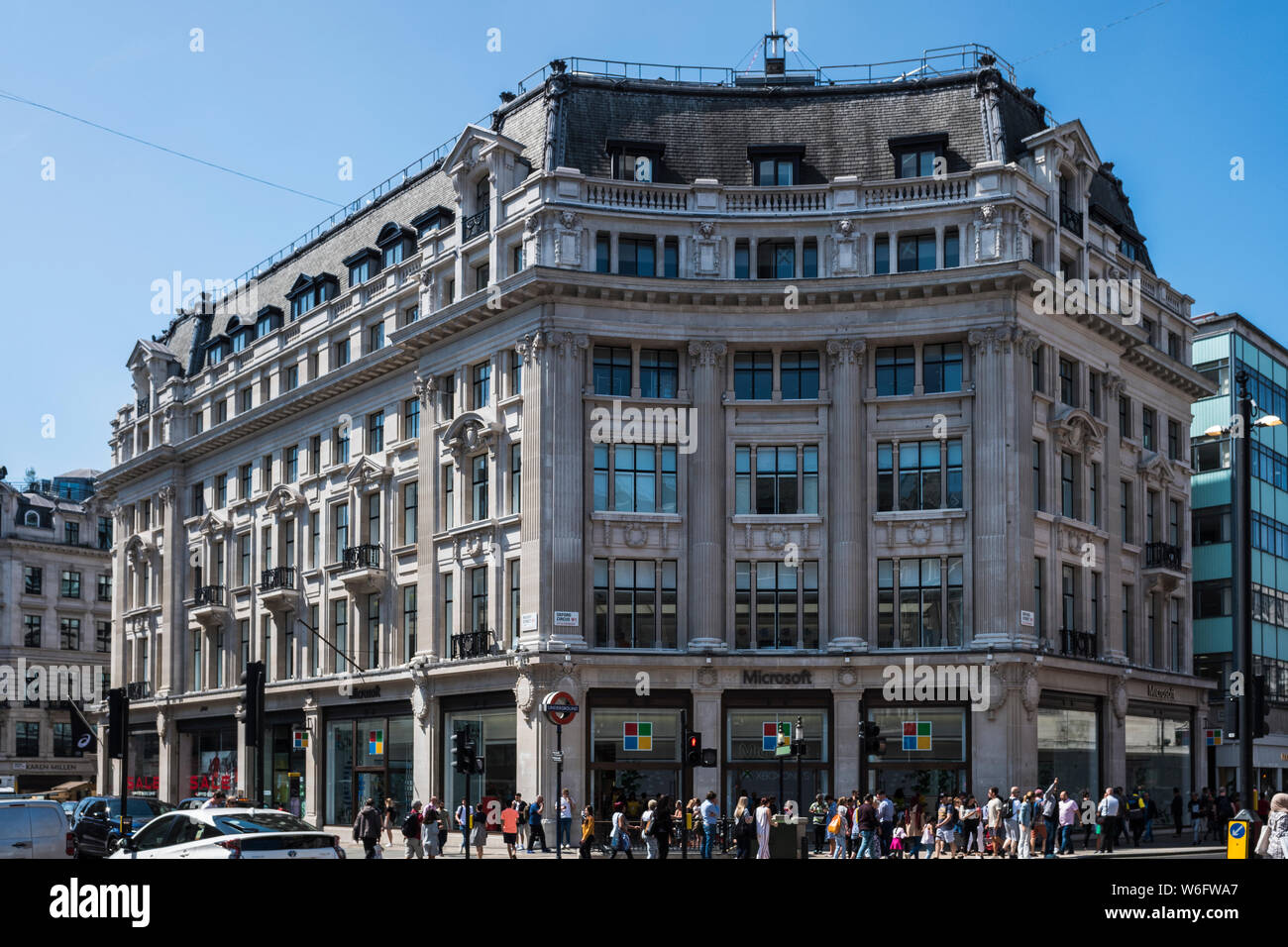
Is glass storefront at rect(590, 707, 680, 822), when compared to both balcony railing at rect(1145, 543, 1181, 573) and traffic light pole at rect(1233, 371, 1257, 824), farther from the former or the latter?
traffic light pole at rect(1233, 371, 1257, 824)

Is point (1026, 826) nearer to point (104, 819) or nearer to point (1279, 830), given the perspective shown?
point (1279, 830)

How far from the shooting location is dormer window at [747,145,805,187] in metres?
50.7

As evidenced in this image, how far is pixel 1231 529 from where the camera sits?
2648 inches

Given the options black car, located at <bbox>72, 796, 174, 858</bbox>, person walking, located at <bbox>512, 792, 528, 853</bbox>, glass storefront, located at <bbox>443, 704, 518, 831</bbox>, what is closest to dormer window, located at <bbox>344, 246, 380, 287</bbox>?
glass storefront, located at <bbox>443, 704, 518, 831</bbox>

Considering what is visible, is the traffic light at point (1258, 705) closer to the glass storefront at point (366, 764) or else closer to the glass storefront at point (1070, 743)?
the glass storefront at point (1070, 743)

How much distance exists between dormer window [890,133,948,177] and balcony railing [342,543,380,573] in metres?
23.5

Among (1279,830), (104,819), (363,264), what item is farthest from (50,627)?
(1279,830)

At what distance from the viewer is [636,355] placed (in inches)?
1949

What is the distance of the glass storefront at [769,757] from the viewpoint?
47.0m

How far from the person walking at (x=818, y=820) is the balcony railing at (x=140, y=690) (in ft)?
141

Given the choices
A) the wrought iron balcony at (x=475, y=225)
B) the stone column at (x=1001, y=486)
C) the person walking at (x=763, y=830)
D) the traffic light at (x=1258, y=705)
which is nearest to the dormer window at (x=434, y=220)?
the wrought iron balcony at (x=475, y=225)

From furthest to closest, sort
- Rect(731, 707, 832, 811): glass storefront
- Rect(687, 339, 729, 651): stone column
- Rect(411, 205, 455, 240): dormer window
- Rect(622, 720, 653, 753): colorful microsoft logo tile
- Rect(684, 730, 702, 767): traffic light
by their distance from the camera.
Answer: Rect(411, 205, 455, 240): dormer window → Rect(687, 339, 729, 651): stone column → Rect(622, 720, 653, 753): colorful microsoft logo tile → Rect(731, 707, 832, 811): glass storefront → Rect(684, 730, 702, 767): traffic light

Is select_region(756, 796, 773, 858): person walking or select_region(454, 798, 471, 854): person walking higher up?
select_region(756, 796, 773, 858): person walking
